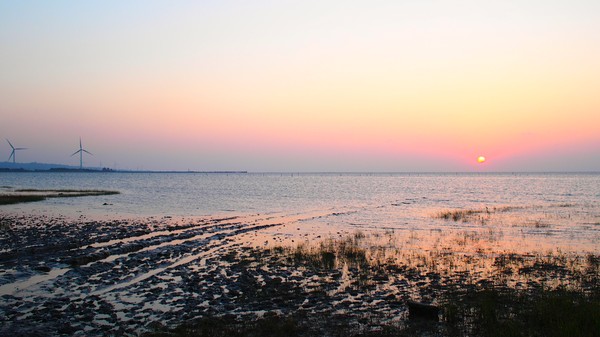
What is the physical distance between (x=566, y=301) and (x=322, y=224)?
32.9 meters

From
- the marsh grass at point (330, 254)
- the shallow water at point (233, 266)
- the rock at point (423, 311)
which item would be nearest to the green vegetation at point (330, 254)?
the marsh grass at point (330, 254)

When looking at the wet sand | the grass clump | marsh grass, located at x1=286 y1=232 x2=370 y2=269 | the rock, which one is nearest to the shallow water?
the wet sand

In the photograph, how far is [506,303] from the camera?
16.4 meters

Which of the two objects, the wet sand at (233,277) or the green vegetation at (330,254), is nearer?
the wet sand at (233,277)

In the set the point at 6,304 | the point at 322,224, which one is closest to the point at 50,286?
the point at 6,304

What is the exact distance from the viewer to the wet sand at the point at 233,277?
1566cm

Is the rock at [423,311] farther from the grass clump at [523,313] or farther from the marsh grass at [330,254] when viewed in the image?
the marsh grass at [330,254]

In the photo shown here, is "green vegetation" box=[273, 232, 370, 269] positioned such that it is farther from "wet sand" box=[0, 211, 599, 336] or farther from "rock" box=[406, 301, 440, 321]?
"rock" box=[406, 301, 440, 321]

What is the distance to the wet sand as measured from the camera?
1566 centimetres

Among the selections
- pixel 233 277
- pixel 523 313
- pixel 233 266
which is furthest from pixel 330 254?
pixel 523 313

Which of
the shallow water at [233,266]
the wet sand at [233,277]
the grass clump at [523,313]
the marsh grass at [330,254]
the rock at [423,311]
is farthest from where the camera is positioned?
the marsh grass at [330,254]

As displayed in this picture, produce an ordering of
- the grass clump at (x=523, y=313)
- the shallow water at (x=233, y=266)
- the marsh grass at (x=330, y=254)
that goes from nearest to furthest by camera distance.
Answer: the grass clump at (x=523, y=313)
the shallow water at (x=233, y=266)
the marsh grass at (x=330, y=254)

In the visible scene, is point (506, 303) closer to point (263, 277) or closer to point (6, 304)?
point (263, 277)

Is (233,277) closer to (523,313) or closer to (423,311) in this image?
(423,311)
